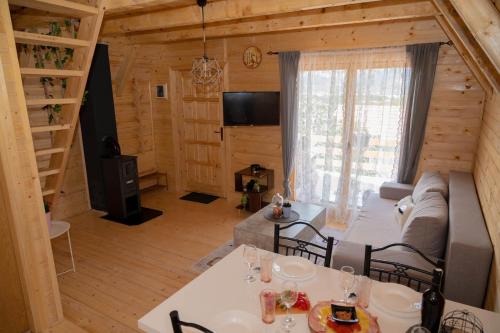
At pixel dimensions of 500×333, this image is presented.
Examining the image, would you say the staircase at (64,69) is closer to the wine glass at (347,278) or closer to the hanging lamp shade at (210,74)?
the hanging lamp shade at (210,74)

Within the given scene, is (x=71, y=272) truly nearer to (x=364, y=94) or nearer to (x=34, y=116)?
(x=34, y=116)

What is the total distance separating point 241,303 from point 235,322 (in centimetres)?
16

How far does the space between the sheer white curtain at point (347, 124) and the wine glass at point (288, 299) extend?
122 inches

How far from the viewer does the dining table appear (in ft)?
5.01

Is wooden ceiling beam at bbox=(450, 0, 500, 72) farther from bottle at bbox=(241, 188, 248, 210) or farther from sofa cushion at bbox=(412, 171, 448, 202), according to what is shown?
bottle at bbox=(241, 188, 248, 210)

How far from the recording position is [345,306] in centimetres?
157

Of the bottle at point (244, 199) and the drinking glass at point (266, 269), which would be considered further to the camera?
the bottle at point (244, 199)

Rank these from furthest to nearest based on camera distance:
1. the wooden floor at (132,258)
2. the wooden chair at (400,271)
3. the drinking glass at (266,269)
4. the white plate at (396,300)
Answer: the wooden floor at (132,258)
the wooden chair at (400,271)
the drinking glass at (266,269)
the white plate at (396,300)

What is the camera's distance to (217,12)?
3238 mm

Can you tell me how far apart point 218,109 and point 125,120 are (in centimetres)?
167

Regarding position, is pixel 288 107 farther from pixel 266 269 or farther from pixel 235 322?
pixel 235 322

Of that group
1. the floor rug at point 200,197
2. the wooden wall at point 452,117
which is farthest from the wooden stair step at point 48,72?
the wooden wall at point 452,117

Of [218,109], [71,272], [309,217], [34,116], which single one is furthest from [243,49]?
[71,272]

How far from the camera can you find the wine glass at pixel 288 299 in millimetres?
1517
